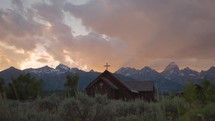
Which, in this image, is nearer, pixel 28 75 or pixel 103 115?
pixel 103 115

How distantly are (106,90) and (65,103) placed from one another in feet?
112

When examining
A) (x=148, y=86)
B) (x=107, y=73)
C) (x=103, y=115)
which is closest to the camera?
(x=103, y=115)

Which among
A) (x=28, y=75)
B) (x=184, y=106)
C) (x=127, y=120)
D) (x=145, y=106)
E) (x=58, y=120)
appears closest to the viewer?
(x=58, y=120)

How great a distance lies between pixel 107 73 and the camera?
48.2m

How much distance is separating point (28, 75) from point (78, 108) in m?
53.1

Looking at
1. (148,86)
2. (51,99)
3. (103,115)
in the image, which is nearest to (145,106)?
(51,99)

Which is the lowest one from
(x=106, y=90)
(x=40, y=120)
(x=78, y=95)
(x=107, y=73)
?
(x=40, y=120)

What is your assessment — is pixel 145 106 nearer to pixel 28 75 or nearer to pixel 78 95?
pixel 78 95

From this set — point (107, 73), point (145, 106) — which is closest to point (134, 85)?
point (107, 73)

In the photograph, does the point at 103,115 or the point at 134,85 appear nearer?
the point at 103,115

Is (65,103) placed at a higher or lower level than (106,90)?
lower

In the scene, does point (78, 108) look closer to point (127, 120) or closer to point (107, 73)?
point (127, 120)

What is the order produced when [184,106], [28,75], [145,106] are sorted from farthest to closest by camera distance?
[28,75]
[145,106]
[184,106]

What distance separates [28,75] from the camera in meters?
61.0
